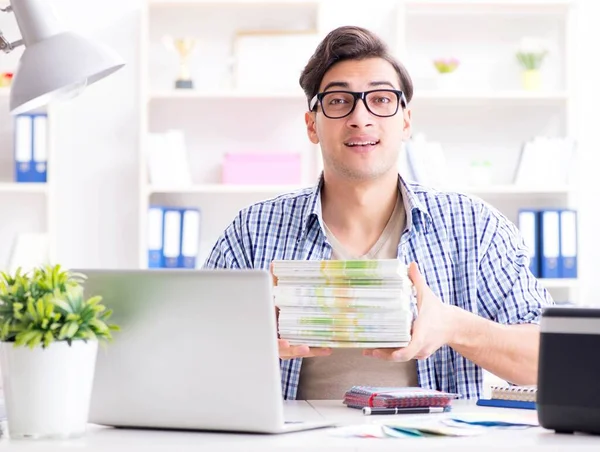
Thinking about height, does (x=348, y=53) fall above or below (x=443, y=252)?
above

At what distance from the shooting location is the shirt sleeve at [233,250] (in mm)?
2367

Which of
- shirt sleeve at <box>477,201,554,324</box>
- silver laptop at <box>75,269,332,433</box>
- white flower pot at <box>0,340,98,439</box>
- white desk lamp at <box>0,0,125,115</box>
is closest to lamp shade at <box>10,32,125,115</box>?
white desk lamp at <box>0,0,125,115</box>

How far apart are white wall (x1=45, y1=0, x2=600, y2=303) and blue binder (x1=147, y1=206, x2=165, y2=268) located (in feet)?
0.77

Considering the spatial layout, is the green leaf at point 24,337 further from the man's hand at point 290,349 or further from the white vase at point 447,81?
the white vase at point 447,81

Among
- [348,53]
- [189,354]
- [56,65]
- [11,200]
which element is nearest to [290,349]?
[189,354]

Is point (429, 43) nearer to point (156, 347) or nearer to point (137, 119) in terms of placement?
point (137, 119)

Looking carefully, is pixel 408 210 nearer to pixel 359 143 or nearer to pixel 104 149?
pixel 359 143

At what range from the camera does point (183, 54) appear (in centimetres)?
397

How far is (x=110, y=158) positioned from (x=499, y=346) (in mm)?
2459

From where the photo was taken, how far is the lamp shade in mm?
1728

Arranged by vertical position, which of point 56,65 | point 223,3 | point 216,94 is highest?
point 223,3

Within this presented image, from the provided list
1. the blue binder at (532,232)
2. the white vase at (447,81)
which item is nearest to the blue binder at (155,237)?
the white vase at (447,81)

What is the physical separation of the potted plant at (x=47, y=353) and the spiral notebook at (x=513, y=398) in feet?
2.45

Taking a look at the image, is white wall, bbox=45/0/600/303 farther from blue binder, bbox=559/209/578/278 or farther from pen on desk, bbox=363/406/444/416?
pen on desk, bbox=363/406/444/416
